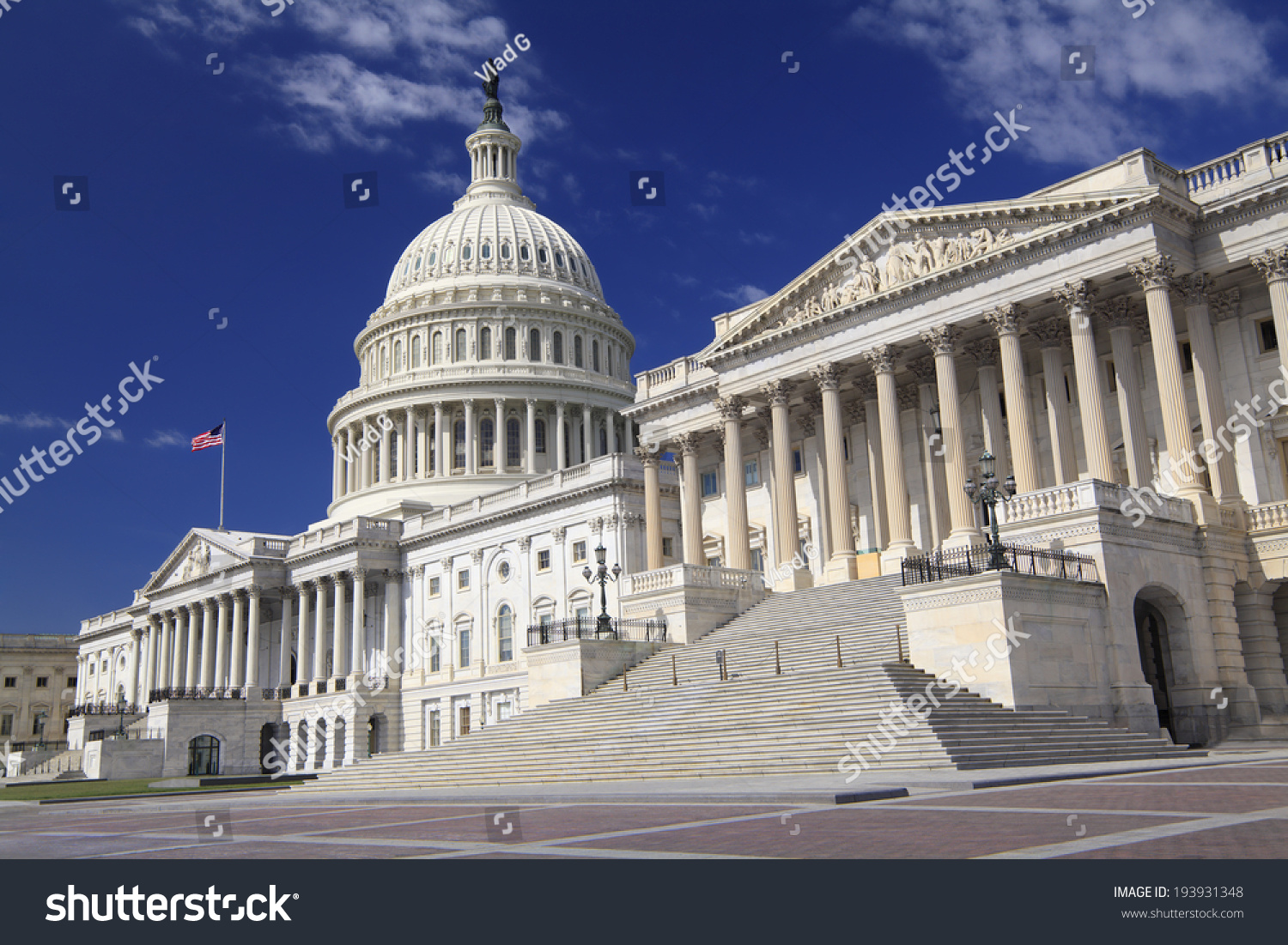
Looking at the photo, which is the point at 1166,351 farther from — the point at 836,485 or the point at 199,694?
the point at 199,694

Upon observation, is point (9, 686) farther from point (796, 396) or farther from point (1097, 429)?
point (1097, 429)

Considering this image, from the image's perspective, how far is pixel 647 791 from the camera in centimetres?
2203

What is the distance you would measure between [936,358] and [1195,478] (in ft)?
36.7

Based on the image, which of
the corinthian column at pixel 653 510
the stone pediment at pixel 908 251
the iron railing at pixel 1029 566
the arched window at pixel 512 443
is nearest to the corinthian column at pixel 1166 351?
the stone pediment at pixel 908 251

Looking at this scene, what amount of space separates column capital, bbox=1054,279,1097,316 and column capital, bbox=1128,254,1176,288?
6.18ft

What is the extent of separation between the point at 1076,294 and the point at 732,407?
1780cm

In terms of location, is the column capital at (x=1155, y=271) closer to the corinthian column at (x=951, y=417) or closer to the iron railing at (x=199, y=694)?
the corinthian column at (x=951, y=417)

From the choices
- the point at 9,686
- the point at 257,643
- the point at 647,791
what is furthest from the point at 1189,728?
the point at 9,686

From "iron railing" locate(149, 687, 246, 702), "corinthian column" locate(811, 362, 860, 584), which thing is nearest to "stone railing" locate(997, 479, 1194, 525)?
"corinthian column" locate(811, 362, 860, 584)

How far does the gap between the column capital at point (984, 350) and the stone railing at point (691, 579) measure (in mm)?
13084

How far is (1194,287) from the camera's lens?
40.7 metres

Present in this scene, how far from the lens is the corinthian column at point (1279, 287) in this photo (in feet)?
126

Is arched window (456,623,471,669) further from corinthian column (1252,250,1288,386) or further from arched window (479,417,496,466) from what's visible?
corinthian column (1252,250,1288,386)

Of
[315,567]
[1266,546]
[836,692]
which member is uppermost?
[315,567]
